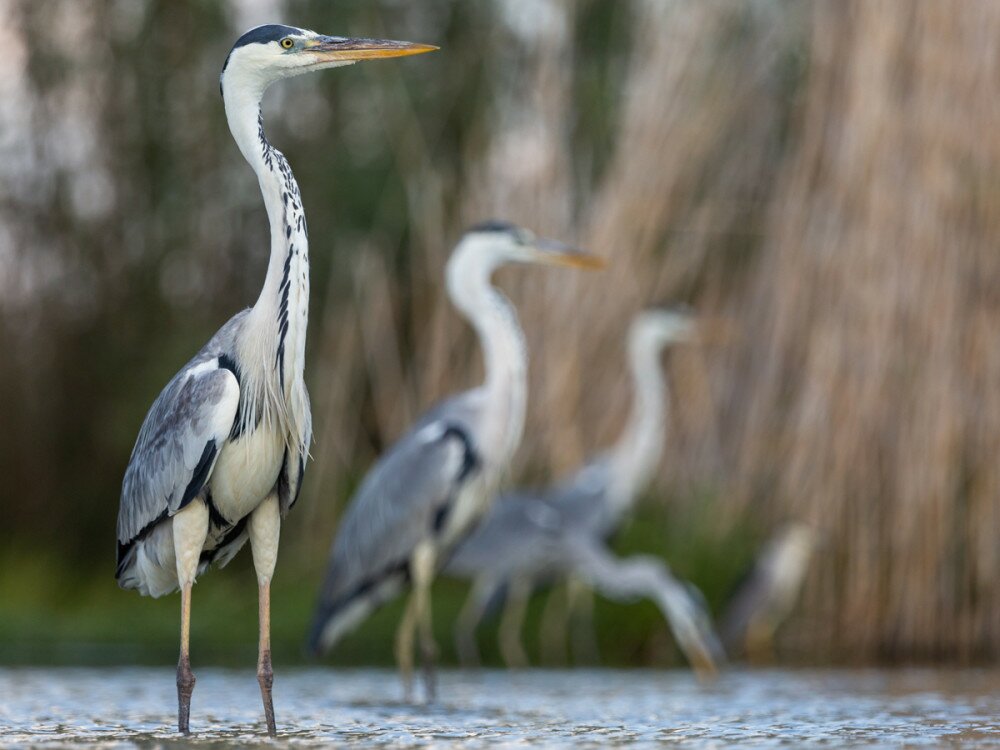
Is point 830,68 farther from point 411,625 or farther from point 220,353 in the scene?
point 220,353

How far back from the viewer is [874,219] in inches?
333

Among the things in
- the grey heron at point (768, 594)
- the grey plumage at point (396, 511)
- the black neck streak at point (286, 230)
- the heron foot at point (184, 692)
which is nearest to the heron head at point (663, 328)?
the grey heron at point (768, 594)

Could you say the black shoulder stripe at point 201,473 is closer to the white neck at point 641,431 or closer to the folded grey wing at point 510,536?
the folded grey wing at point 510,536

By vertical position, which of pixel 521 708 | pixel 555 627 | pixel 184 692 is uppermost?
pixel 555 627

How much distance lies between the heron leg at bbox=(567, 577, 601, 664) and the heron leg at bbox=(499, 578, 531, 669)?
291mm

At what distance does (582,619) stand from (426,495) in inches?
103

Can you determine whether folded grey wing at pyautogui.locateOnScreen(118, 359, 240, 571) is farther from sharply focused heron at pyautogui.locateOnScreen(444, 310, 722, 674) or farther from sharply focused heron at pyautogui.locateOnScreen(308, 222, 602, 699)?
sharply focused heron at pyautogui.locateOnScreen(444, 310, 722, 674)

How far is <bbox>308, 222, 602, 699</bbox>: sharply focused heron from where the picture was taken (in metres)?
7.32

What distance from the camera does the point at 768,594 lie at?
352 inches

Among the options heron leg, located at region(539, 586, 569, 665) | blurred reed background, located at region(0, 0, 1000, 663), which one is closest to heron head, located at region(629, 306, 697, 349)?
blurred reed background, located at region(0, 0, 1000, 663)

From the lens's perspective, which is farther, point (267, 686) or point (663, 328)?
point (663, 328)

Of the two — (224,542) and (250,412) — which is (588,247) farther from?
(250,412)

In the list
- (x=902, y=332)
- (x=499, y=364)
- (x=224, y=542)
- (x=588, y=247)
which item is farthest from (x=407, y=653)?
(x=588, y=247)

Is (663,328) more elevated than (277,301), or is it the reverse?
(663,328)
